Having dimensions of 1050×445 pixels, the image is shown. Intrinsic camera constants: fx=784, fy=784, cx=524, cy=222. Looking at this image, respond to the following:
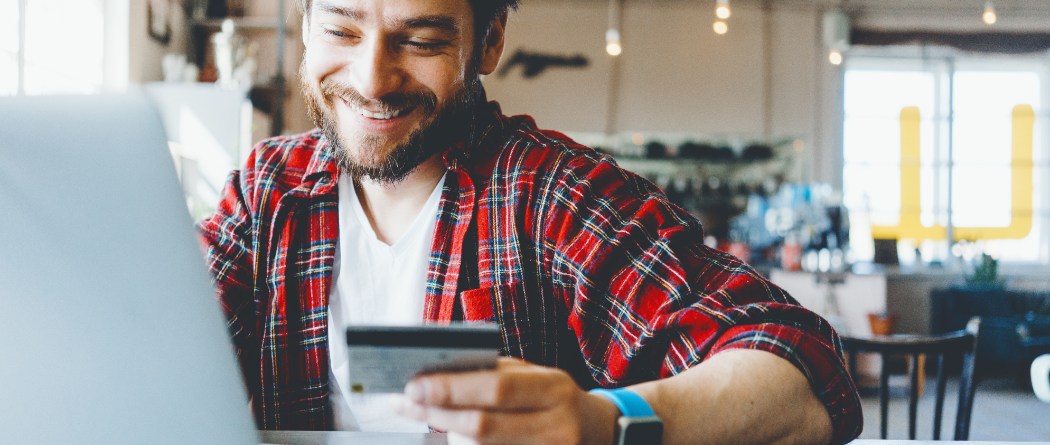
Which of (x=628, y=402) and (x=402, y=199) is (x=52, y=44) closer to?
(x=402, y=199)

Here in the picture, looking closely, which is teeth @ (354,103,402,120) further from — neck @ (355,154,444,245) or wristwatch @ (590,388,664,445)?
wristwatch @ (590,388,664,445)

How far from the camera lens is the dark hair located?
3.78 feet

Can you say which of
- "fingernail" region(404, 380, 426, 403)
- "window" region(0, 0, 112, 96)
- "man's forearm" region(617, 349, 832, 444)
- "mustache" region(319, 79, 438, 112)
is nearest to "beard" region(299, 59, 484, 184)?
"mustache" region(319, 79, 438, 112)

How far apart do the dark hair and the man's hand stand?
0.71m

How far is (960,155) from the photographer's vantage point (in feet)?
23.2

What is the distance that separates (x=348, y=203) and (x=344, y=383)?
0.28 meters

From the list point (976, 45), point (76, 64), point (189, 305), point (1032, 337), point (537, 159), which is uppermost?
point (976, 45)

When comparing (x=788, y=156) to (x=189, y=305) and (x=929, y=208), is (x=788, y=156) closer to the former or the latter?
(x=929, y=208)

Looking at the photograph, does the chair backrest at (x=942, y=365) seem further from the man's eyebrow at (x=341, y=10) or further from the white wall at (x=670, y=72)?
the white wall at (x=670, y=72)

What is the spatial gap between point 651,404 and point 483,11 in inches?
27.7

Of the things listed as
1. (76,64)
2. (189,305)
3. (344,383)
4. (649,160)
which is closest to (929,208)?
(649,160)

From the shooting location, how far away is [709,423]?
71 centimetres

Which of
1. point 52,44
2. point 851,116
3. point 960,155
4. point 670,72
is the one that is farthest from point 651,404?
point 960,155

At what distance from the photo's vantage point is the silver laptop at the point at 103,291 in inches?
18.3
